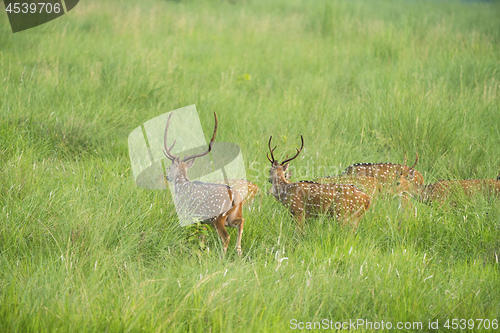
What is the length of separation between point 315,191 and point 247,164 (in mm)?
1176

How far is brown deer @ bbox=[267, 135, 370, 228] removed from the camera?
12.6ft

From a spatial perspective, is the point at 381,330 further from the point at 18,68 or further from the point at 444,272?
the point at 18,68

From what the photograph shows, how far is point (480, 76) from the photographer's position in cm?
749

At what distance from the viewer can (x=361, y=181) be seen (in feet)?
14.2

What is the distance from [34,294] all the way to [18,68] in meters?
4.57

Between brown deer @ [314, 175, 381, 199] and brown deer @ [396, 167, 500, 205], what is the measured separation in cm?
22

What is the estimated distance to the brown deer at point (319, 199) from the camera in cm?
383

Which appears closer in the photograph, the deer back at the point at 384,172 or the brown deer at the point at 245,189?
the brown deer at the point at 245,189

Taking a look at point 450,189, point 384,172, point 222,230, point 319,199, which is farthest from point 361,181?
point 222,230

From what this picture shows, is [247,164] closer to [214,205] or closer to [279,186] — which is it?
[279,186]

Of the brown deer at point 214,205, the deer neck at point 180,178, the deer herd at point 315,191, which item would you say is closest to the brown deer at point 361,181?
the deer herd at point 315,191

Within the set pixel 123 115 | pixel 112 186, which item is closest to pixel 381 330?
pixel 112 186

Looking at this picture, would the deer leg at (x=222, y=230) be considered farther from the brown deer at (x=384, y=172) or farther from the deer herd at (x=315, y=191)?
the brown deer at (x=384, y=172)

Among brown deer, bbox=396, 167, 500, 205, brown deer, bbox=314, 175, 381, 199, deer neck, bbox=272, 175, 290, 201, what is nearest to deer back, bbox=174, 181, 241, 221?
deer neck, bbox=272, 175, 290, 201
